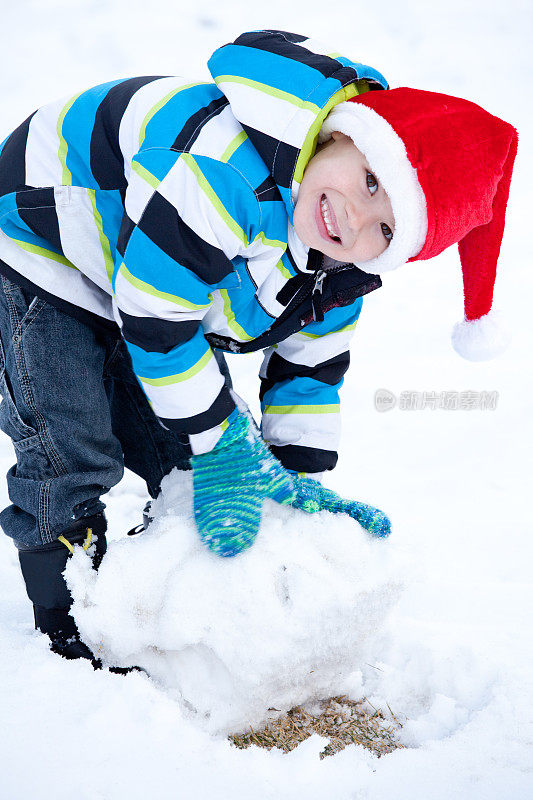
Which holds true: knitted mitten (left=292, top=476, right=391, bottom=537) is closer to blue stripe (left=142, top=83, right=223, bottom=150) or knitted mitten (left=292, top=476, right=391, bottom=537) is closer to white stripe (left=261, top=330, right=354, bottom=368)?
white stripe (left=261, top=330, right=354, bottom=368)

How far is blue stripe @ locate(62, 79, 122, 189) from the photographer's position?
1053mm

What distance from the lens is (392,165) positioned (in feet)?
3.02

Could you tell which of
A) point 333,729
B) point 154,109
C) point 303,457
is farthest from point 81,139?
point 333,729

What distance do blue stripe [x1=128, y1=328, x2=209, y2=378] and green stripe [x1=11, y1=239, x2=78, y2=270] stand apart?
21cm

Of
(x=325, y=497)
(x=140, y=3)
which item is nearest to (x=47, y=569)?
(x=325, y=497)

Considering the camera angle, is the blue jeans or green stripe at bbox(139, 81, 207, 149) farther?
the blue jeans

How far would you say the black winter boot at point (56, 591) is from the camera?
44.4 inches

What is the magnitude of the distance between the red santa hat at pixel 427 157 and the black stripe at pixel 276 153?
0.28 feet

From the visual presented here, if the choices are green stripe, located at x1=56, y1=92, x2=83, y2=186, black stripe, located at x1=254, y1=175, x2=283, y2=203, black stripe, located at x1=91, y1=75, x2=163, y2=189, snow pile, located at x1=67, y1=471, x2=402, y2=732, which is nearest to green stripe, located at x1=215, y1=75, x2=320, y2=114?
black stripe, located at x1=254, y1=175, x2=283, y2=203

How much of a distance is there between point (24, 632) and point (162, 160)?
32.5 inches

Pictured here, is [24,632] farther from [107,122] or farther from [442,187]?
[442,187]

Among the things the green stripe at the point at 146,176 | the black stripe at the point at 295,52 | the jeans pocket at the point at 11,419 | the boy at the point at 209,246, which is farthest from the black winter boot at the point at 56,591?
the black stripe at the point at 295,52

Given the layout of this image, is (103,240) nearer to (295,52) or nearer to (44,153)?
(44,153)

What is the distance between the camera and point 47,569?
113 centimetres
